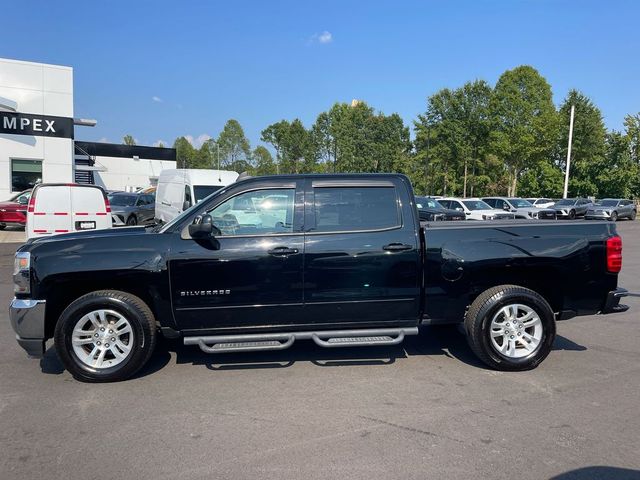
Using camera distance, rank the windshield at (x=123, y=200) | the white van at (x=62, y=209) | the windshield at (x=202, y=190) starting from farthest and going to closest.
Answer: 1. the windshield at (x=123, y=200)
2. the windshield at (x=202, y=190)
3. the white van at (x=62, y=209)

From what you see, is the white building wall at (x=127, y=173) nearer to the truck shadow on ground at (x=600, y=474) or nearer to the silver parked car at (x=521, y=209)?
the silver parked car at (x=521, y=209)

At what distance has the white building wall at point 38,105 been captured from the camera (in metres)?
20.6

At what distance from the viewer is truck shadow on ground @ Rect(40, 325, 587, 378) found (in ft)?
16.8

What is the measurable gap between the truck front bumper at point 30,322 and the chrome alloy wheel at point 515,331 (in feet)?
14.3

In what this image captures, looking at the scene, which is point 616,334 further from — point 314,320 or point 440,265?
point 314,320

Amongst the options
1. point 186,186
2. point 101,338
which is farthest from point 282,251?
point 186,186

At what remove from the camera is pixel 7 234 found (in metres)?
18.7

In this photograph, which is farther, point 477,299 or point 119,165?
point 119,165

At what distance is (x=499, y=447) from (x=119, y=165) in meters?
58.0

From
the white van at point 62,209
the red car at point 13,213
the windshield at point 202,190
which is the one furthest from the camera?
the red car at point 13,213

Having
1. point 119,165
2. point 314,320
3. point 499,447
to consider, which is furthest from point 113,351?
point 119,165

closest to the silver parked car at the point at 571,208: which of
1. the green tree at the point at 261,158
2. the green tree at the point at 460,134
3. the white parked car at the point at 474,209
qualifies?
the white parked car at the point at 474,209

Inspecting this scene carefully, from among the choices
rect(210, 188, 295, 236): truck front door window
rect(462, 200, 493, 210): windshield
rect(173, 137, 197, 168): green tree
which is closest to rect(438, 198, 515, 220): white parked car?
rect(462, 200, 493, 210): windshield

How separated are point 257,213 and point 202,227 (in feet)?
1.99
